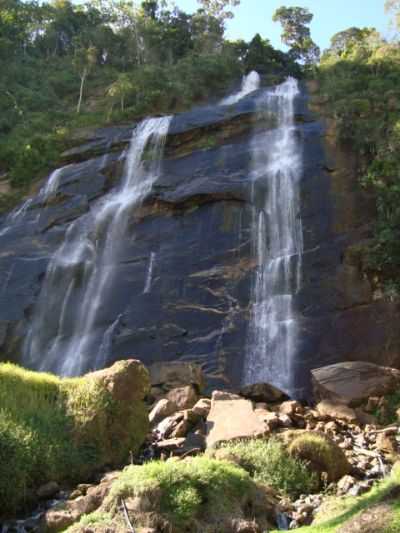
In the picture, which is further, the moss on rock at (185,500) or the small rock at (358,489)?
the small rock at (358,489)

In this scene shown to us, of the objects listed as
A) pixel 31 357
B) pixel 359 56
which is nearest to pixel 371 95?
pixel 359 56

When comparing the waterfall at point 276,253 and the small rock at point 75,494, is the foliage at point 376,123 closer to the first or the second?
the waterfall at point 276,253

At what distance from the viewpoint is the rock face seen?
16578 millimetres

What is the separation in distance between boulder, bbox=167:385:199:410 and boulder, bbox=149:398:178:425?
11 cm

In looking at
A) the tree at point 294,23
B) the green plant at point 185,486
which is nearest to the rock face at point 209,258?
the green plant at point 185,486

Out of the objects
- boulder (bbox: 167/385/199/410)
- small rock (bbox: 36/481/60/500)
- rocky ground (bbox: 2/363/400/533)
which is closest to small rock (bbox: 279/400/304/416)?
rocky ground (bbox: 2/363/400/533)

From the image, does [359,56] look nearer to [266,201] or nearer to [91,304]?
[266,201]

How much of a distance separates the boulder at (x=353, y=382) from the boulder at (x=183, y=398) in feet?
9.79

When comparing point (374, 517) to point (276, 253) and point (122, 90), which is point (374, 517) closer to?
point (276, 253)

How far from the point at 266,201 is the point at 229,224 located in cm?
153

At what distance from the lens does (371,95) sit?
26.0 m

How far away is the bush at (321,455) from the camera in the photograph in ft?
28.3

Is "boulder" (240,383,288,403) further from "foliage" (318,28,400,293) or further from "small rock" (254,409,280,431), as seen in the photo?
"foliage" (318,28,400,293)

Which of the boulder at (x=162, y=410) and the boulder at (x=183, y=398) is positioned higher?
the boulder at (x=183, y=398)
